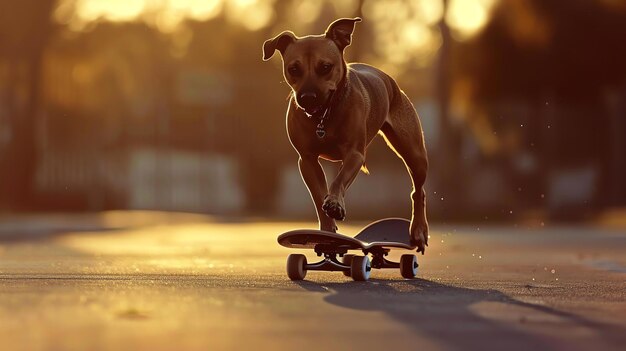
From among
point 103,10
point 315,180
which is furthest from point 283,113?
point 315,180

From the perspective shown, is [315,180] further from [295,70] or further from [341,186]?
[295,70]

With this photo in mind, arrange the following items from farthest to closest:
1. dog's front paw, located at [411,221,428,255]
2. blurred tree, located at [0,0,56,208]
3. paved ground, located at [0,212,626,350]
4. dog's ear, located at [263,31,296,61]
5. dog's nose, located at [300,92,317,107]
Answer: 1. blurred tree, located at [0,0,56,208]
2. dog's front paw, located at [411,221,428,255]
3. dog's ear, located at [263,31,296,61]
4. dog's nose, located at [300,92,317,107]
5. paved ground, located at [0,212,626,350]

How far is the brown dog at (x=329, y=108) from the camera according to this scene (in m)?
10.3

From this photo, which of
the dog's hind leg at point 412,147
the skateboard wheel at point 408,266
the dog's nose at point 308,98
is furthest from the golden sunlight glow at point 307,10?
the dog's nose at point 308,98

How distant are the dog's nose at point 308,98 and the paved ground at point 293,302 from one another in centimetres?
123

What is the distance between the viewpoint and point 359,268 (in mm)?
10664

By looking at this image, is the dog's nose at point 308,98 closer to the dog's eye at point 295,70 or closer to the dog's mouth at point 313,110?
the dog's mouth at point 313,110

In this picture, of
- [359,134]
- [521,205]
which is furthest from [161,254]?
[521,205]

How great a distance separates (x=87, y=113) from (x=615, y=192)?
13.5 metres

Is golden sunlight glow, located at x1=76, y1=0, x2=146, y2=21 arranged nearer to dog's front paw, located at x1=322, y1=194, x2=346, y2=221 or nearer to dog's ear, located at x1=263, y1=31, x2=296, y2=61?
dog's ear, located at x1=263, y1=31, x2=296, y2=61

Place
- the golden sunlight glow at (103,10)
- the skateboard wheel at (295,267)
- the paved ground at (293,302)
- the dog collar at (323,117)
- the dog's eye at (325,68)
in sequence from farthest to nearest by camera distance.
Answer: the golden sunlight glow at (103,10), the skateboard wheel at (295,267), the dog collar at (323,117), the dog's eye at (325,68), the paved ground at (293,302)

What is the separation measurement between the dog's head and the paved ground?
127 cm

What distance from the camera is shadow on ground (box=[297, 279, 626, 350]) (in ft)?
22.6

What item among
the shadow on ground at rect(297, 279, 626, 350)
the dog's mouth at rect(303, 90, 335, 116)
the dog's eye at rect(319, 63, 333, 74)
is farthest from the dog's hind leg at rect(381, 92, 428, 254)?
the dog's eye at rect(319, 63, 333, 74)
